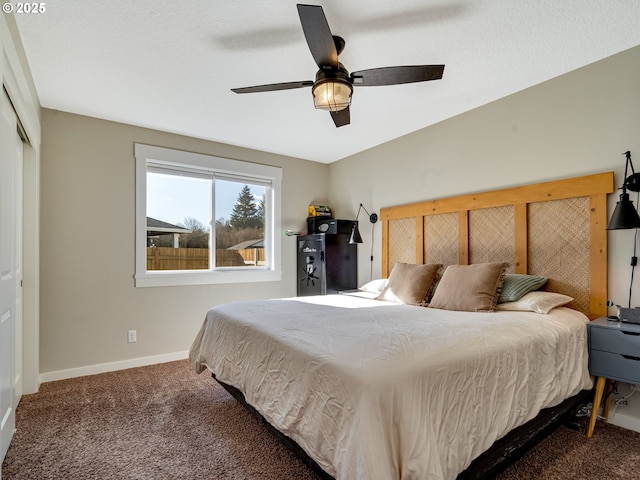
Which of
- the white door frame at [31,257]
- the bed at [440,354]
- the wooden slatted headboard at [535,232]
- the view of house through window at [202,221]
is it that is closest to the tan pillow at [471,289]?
the bed at [440,354]

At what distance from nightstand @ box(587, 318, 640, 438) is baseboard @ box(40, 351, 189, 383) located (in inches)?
145

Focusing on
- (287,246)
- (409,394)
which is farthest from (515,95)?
(287,246)

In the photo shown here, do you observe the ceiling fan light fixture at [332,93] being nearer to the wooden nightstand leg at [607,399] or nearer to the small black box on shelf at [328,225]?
the small black box on shelf at [328,225]

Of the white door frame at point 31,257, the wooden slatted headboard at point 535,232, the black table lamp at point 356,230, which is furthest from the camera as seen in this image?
the black table lamp at point 356,230

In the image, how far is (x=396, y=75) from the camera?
1961 mm

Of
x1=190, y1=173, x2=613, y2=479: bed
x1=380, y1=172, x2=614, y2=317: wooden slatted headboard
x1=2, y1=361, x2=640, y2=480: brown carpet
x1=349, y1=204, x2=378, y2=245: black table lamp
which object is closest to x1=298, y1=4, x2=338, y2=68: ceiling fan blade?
x1=190, y1=173, x2=613, y2=479: bed

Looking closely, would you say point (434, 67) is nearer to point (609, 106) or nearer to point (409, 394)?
point (609, 106)

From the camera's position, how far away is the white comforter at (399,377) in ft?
3.81

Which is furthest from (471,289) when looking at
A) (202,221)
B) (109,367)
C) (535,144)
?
(109,367)

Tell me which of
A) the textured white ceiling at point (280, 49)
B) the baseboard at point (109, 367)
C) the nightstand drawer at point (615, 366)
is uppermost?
the textured white ceiling at point (280, 49)

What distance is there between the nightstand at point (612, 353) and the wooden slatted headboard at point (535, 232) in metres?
0.38

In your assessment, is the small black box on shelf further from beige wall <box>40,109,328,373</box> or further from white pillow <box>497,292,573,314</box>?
white pillow <box>497,292,573,314</box>

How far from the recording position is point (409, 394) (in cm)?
121

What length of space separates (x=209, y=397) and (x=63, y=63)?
2.71 m
